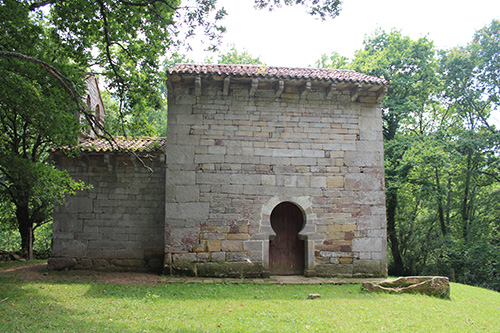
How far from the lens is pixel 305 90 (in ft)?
30.9

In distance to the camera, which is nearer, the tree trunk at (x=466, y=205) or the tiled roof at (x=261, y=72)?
the tiled roof at (x=261, y=72)

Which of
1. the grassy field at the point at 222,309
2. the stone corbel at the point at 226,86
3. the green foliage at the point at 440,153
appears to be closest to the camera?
the grassy field at the point at 222,309

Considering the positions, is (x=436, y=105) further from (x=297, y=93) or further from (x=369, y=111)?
(x=297, y=93)

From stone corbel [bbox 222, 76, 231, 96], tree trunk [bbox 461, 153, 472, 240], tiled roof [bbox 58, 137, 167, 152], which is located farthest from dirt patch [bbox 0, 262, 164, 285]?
tree trunk [bbox 461, 153, 472, 240]

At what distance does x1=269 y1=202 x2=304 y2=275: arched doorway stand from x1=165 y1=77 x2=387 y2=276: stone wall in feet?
1.64

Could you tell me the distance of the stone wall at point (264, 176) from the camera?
885 centimetres

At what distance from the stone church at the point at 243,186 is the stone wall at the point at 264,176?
0.09 feet

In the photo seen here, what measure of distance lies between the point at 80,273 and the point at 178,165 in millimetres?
3798

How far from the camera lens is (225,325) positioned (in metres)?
5.24

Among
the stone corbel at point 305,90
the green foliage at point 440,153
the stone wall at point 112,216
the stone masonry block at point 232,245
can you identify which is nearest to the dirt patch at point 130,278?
the stone wall at point 112,216

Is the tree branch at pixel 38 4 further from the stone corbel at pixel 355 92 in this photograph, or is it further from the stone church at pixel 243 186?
the stone corbel at pixel 355 92

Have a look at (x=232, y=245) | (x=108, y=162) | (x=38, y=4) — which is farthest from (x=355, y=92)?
(x=38, y=4)

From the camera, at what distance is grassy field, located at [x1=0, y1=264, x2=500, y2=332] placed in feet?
17.1

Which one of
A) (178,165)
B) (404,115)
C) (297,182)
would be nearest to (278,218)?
(297,182)
